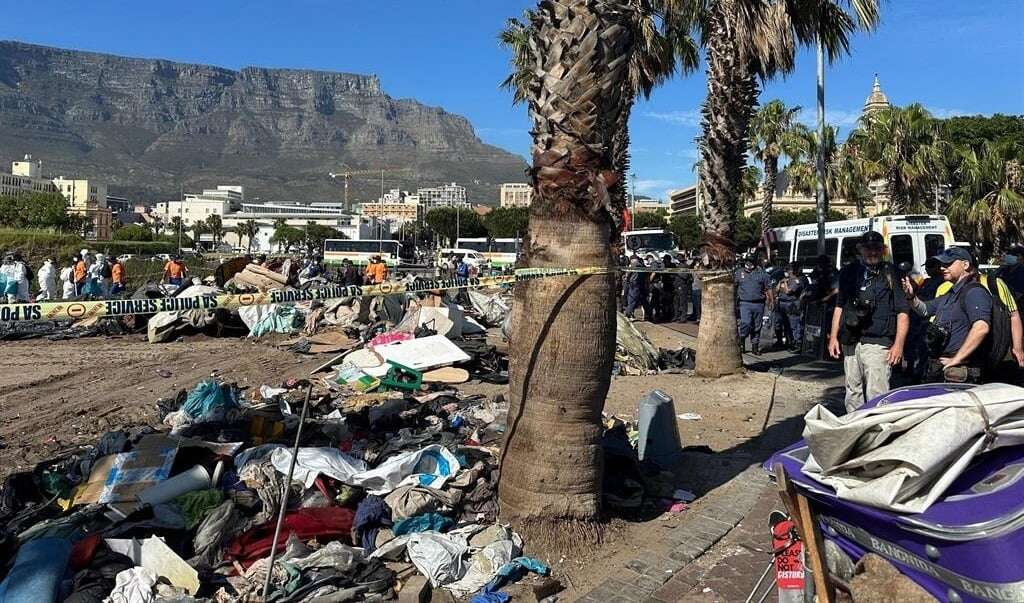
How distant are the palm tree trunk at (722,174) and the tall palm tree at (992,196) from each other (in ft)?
73.5

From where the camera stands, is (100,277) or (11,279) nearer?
(11,279)

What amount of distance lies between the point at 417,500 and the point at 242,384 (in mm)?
6055

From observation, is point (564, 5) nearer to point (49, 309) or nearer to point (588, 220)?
point (588, 220)

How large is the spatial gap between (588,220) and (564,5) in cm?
136

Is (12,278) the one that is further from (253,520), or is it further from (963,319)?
(963,319)

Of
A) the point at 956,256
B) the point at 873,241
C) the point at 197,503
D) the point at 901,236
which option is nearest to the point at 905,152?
the point at 901,236

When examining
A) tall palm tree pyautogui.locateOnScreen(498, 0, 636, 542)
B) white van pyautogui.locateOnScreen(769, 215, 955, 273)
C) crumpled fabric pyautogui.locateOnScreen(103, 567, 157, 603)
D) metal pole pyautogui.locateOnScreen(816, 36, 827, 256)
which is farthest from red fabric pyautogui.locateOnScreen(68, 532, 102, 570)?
metal pole pyautogui.locateOnScreen(816, 36, 827, 256)

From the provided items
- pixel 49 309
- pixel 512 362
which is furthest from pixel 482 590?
pixel 49 309

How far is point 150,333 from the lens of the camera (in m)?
13.8

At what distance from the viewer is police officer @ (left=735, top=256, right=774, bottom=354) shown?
12.4 meters

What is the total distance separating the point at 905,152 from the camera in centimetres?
2620

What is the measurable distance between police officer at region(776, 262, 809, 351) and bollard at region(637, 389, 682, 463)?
7945 millimetres

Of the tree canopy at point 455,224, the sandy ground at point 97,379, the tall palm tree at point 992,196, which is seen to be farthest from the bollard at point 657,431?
the tree canopy at point 455,224

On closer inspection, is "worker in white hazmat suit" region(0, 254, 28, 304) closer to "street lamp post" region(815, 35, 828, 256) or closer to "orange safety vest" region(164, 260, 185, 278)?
"orange safety vest" region(164, 260, 185, 278)
